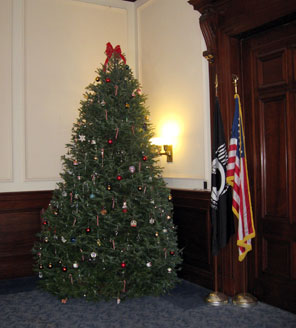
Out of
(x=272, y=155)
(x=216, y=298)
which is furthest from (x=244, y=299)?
(x=272, y=155)

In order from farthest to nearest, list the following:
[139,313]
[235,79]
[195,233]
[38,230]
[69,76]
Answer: [69,76] → [38,230] → [195,233] → [235,79] → [139,313]

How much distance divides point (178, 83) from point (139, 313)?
2501 mm

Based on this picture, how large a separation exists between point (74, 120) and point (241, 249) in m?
2.58

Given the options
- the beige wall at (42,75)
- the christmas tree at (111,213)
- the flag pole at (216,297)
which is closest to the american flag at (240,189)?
the flag pole at (216,297)

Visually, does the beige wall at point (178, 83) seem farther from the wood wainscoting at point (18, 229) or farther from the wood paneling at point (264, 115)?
the wood wainscoting at point (18, 229)

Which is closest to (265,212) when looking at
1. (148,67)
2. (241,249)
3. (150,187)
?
(241,249)

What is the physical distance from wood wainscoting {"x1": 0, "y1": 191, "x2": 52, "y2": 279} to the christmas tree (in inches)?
22.7

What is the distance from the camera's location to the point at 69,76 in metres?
5.12

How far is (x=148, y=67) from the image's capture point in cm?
526

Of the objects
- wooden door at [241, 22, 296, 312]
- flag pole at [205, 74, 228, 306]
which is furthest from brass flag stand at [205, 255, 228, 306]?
wooden door at [241, 22, 296, 312]

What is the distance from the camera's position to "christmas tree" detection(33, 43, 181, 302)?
3928 millimetres

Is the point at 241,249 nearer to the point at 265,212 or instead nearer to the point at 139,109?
the point at 265,212

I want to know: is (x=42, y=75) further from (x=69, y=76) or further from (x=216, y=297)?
(x=216, y=297)

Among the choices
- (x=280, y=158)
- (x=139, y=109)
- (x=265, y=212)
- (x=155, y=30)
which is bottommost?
(x=265, y=212)
